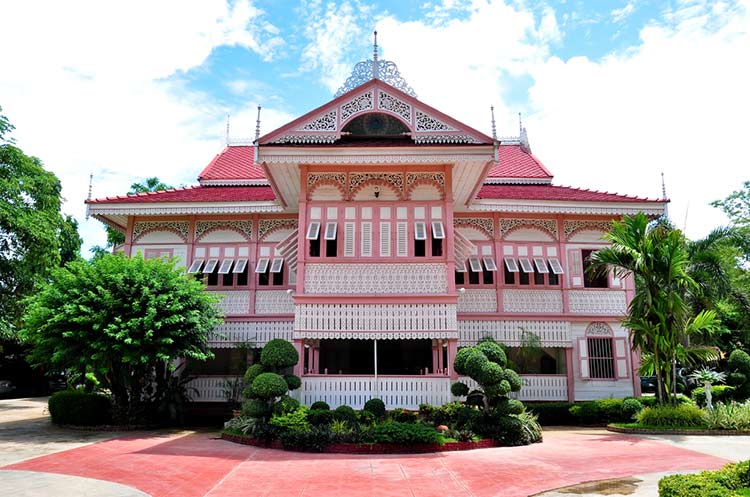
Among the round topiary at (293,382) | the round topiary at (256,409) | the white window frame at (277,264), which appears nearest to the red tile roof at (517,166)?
the white window frame at (277,264)

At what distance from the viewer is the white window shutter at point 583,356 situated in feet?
53.8

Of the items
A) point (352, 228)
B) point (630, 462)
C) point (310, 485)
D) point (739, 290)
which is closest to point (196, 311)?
point (352, 228)

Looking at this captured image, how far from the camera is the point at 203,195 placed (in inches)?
704

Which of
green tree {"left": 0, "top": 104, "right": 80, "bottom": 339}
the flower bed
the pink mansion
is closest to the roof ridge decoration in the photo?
the pink mansion

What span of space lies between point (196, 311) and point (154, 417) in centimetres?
341

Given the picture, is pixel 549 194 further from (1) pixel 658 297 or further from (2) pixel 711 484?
(2) pixel 711 484

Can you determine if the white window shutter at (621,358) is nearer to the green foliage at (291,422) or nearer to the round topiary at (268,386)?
the green foliage at (291,422)

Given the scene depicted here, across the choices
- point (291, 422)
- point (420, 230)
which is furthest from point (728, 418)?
point (291, 422)

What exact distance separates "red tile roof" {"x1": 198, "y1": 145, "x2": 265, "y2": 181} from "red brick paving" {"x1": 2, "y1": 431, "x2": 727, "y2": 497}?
35.9 ft

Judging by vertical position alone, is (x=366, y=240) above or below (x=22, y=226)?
below

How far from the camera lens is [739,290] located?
19.5 m

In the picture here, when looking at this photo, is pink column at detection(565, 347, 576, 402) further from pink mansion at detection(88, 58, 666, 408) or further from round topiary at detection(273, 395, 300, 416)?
round topiary at detection(273, 395, 300, 416)

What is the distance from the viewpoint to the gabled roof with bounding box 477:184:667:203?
16.9 m

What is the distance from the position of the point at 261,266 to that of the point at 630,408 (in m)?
11.4
